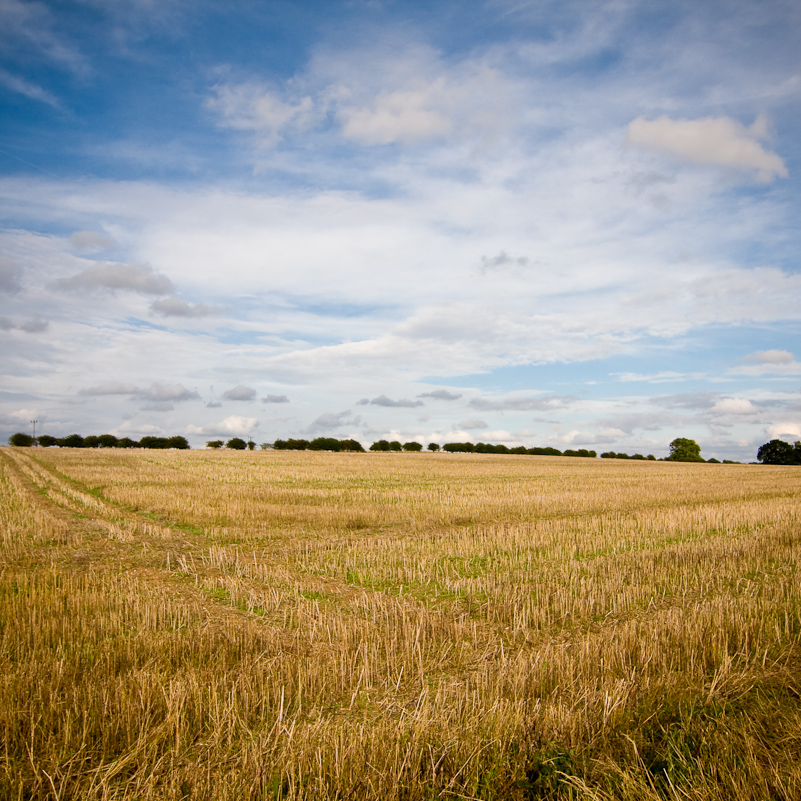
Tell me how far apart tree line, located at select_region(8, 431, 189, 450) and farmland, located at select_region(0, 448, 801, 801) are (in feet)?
396

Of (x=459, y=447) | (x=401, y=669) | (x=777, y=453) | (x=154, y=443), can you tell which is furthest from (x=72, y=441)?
(x=777, y=453)

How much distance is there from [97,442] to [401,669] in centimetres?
15018

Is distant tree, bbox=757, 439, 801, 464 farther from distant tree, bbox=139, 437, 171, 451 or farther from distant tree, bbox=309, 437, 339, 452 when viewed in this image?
distant tree, bbox=139, 437, 171, 451

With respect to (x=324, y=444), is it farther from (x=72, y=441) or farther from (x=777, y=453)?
(x=777, y=453)

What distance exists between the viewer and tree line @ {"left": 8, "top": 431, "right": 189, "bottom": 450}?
411ft

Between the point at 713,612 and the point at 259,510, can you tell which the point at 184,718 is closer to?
the point at 713,612

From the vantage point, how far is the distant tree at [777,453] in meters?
121

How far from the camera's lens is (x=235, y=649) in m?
6.55

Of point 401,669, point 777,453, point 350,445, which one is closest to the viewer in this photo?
point 401,669

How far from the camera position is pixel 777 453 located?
124 metres

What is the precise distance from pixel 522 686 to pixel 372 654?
73.5 inches

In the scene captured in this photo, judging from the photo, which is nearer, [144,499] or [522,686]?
[522,686]

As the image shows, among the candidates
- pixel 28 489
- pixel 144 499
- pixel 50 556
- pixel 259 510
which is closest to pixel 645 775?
pixel 50 556

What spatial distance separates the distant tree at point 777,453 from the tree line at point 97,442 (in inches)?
5579
